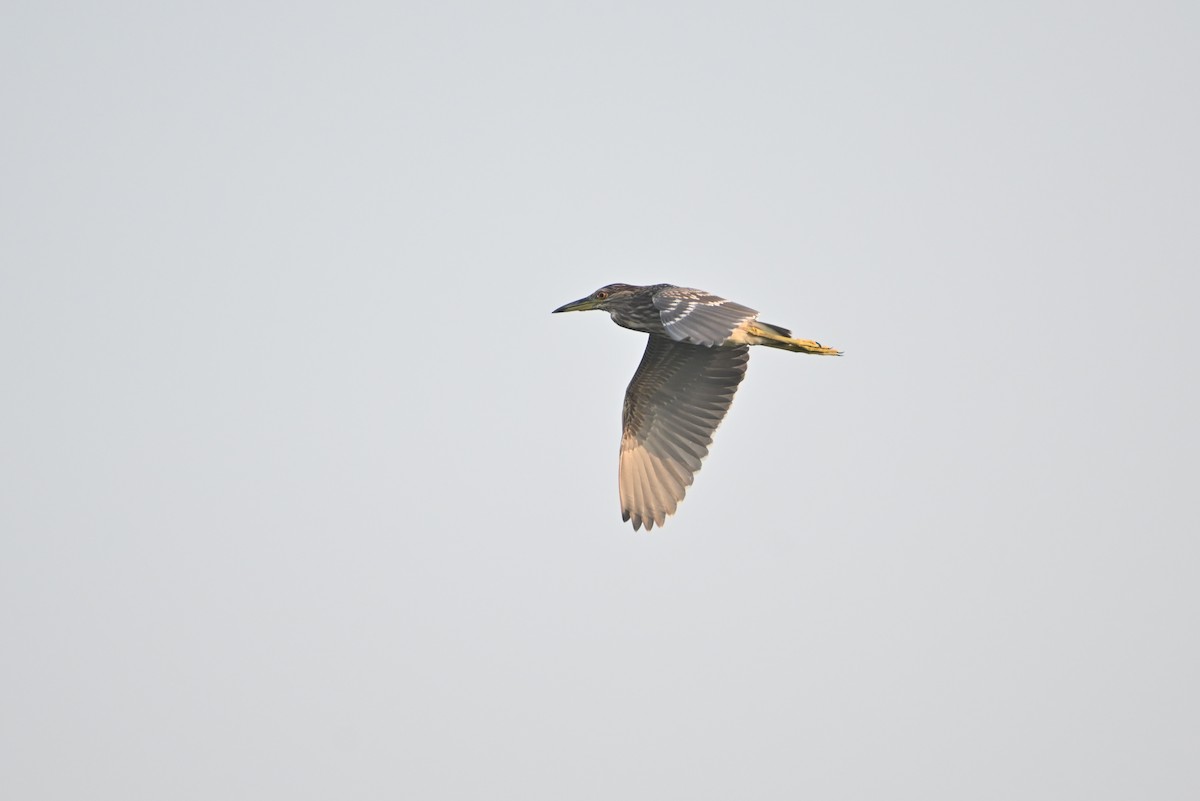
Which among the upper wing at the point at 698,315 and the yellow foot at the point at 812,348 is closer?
the upper wing at the point at 698,315

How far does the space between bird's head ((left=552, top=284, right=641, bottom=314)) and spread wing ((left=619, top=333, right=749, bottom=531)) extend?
658 millimetres

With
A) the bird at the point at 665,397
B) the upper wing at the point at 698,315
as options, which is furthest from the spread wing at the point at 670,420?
the upper wing at the point at 698,315

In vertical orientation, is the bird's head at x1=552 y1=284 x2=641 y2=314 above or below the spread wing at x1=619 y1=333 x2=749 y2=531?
above

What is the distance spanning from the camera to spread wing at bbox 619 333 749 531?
1681cm

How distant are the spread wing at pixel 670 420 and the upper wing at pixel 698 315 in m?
1.31

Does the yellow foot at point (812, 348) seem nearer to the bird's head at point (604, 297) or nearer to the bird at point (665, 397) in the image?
the bird at point (665, 397)

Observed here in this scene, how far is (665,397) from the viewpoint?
17.2 m

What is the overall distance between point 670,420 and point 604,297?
5.37 feet

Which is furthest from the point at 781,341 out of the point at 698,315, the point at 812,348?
the point at 698,315

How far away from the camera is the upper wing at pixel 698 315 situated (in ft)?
44.2

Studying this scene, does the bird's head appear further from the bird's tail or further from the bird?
the bird's tail

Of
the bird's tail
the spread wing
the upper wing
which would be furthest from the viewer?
the spread wing

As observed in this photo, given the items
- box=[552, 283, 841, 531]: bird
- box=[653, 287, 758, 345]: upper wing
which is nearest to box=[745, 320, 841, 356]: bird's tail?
box=[552, 283, 841, 531]: bird

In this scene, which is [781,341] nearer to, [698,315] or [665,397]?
[665,397]
